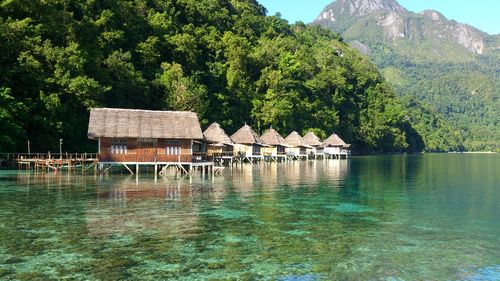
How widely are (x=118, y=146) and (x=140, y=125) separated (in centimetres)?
228

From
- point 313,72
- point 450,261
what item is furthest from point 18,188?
point 313,72

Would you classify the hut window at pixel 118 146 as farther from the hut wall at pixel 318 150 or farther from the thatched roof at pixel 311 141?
the hut wall at pixel 318 150

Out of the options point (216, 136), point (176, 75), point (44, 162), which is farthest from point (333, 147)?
point (44, 162)

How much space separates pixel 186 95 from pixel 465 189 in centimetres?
3459

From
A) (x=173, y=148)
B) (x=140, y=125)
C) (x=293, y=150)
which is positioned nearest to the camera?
(x=140, y=125)

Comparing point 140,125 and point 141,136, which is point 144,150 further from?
point 140,125

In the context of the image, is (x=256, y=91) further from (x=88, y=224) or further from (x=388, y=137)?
(x=88, y=224)

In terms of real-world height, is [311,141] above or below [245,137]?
below

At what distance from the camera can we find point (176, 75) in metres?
59.2

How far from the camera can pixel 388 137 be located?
11488cm

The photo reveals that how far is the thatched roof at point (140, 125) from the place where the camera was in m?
35.1

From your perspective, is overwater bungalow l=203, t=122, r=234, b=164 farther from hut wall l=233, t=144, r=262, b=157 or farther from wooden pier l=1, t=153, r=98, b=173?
wooden pier l=1, t=153, r=98, b=173

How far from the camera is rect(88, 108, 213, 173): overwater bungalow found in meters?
35.2

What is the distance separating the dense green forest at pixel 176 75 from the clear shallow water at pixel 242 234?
15585mm
